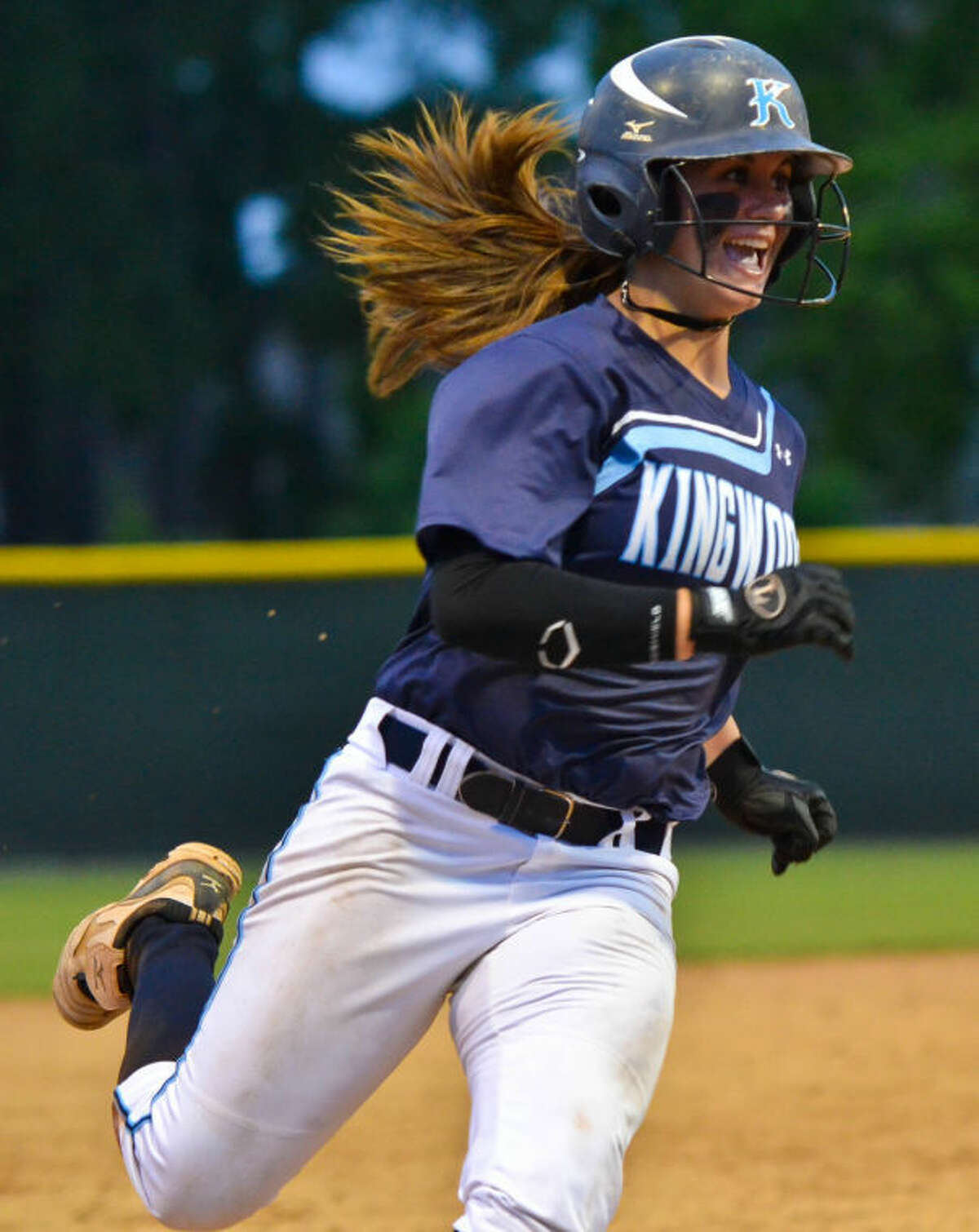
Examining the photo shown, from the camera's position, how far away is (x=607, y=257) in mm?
3432

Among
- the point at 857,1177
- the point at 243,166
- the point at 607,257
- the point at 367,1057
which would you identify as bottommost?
the point at 243,166

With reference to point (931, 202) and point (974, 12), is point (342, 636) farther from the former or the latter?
point (974, 12)

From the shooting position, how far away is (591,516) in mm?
2957

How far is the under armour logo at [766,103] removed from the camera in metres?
3.10

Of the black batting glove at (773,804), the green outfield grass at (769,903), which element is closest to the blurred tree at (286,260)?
the green outfield grass at (769,903)

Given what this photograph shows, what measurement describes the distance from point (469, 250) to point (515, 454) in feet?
2.64

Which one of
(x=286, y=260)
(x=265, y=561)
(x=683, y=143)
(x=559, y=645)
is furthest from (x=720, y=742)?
(x=286, y=260)

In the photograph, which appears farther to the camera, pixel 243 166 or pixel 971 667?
pixel 243 166

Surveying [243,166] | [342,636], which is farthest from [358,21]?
[342,636]

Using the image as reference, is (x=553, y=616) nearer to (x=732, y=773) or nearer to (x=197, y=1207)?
(x=732, y=773)

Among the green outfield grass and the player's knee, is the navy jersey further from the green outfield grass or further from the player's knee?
the green outfield grass

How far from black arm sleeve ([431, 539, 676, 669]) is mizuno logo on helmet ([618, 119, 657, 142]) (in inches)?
29.5

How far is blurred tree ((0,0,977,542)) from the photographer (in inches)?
773

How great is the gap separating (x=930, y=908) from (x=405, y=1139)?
3659 mm
